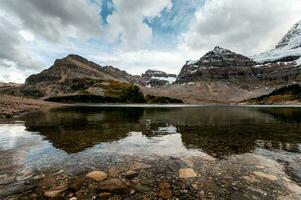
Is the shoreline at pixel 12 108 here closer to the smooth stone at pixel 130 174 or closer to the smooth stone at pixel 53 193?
the smooth stone at pixel 130 174

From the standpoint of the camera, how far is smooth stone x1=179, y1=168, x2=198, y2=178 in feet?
46.5

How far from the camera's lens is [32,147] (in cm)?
2164

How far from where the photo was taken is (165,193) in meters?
11.8

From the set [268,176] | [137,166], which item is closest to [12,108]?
[137,166]

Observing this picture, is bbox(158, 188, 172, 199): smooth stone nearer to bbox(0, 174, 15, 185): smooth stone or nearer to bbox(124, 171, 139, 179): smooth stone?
bbox(124, 171, 139, 179): smooth stone

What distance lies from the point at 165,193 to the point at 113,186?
2.86m

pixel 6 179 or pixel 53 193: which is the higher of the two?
pixel 6 179

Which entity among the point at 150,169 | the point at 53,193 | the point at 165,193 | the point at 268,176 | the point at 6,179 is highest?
the point at 6,179

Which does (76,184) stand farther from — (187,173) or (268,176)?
(268,176)

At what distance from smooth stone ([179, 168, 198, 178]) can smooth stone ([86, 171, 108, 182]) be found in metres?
4.69

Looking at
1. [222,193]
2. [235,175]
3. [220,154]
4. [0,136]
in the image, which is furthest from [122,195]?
[0,136]

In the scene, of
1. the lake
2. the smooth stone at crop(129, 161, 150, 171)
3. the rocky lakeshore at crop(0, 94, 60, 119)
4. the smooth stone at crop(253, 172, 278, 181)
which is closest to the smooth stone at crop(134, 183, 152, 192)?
the lake

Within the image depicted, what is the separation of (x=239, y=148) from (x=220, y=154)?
363 centimetres

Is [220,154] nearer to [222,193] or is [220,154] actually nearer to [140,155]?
[140,155]
